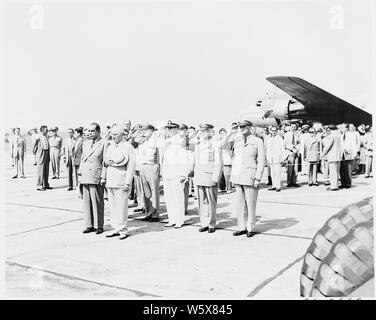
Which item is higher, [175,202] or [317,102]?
[317,102]

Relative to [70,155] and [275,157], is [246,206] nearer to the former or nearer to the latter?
[275,157]

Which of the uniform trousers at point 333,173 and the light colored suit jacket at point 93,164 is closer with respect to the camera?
the light colored suit jacket at point 93,164

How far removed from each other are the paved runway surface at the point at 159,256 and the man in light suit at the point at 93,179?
25 cm

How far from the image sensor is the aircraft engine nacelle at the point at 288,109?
17.3 meters

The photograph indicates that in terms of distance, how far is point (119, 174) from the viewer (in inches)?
247

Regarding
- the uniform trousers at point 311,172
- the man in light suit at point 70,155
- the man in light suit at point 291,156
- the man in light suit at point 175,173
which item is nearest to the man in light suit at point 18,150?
the man in light suit at point 70,155

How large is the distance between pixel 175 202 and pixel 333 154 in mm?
5326

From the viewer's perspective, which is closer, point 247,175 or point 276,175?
point 247,175

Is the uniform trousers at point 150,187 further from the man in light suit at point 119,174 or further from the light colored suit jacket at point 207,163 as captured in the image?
the man in light suit at point 119,174

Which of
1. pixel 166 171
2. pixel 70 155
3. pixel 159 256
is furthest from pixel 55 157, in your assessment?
pixel 159 256

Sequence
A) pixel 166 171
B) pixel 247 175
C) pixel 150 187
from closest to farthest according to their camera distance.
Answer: pixel 247 175 → pixel 166 171 → pixel 150 187

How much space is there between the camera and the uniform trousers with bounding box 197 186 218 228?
6.50 metres
